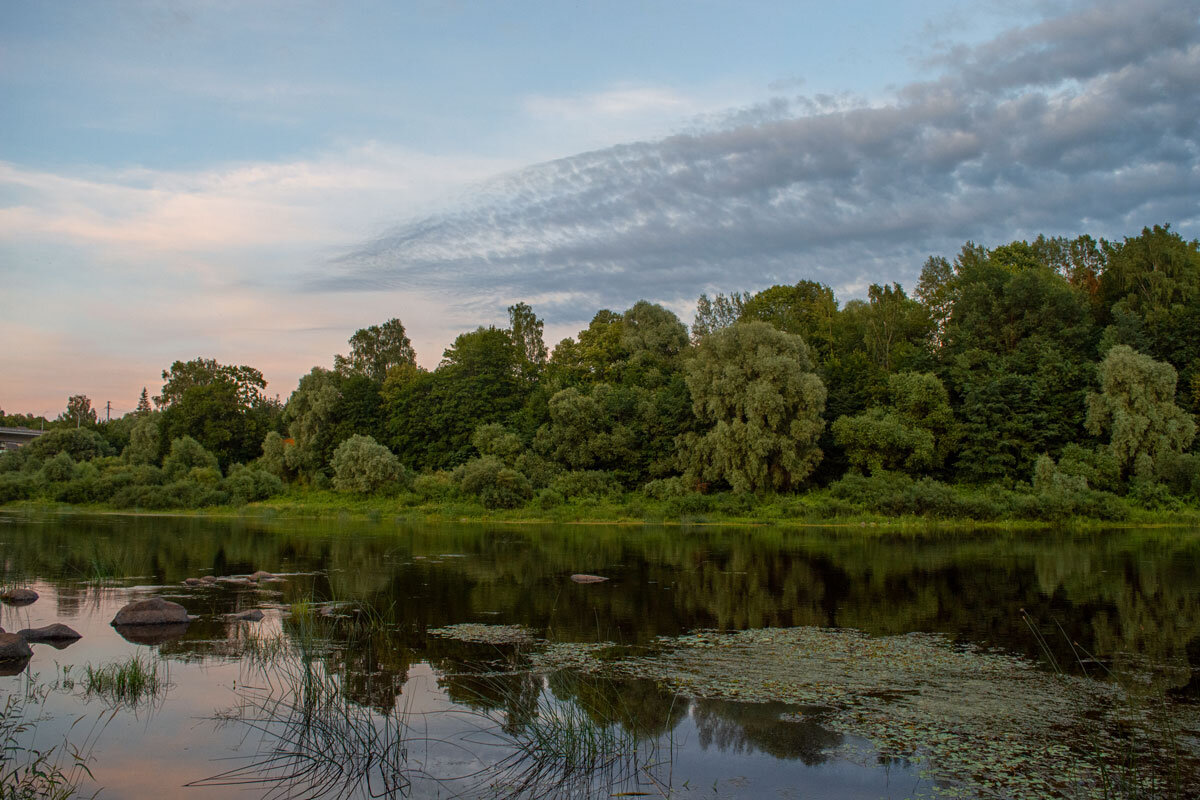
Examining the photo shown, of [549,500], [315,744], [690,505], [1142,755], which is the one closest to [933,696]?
[1142,755]

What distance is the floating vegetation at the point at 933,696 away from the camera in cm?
890

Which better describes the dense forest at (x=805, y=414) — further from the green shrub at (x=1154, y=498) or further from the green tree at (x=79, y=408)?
the green tree at (x=79, y=408)

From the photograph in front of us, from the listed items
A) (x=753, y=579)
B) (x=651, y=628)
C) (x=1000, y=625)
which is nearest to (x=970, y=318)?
(x=753, y=579)

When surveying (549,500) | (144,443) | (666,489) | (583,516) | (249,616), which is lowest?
(583,516)

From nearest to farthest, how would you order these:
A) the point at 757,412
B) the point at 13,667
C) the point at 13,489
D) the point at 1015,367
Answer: the point at 13,667 < the point at 757,412 < the point at 1015,367 < the point at 13,489

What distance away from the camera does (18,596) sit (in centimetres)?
1959

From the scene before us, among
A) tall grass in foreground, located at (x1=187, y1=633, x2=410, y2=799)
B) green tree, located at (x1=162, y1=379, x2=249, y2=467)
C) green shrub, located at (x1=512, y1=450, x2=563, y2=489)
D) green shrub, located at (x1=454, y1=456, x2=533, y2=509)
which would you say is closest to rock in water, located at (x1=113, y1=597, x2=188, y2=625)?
tall grass in foreground, located at (x1=187, y1=633, x2=410, y2=799)

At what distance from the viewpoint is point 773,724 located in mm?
10562

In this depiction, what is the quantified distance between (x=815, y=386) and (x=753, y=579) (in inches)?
1092

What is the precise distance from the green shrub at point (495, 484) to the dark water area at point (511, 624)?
14.1 meters

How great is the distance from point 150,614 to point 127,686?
5721mm

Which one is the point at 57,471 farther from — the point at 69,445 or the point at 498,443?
the point at 498,443

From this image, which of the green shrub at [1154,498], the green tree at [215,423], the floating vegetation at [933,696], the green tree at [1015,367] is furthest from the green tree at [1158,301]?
the green tree at [215,423]

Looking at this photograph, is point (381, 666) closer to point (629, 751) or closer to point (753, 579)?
point (629, 751)
